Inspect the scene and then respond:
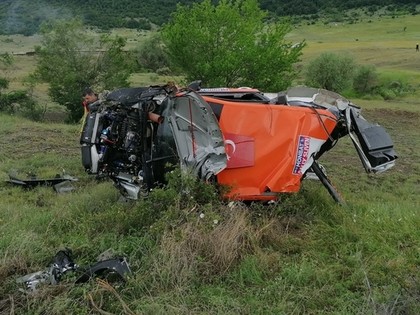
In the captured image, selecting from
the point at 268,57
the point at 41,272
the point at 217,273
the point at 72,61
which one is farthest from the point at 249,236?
the point at 72,61

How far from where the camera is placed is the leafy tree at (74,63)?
21422mm

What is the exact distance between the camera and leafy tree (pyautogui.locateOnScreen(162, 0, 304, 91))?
65.1ft

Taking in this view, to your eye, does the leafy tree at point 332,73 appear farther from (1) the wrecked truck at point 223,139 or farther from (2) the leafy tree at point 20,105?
(1) the wrecked truck at point 223,139

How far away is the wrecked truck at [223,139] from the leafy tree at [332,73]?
27233mm

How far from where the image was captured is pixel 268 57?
20.2m

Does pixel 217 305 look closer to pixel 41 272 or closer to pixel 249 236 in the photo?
pixel 249 236

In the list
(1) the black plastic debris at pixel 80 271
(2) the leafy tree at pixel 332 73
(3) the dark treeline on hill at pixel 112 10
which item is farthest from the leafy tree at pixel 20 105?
(3) the dark treeline on hill at pixel 112 10

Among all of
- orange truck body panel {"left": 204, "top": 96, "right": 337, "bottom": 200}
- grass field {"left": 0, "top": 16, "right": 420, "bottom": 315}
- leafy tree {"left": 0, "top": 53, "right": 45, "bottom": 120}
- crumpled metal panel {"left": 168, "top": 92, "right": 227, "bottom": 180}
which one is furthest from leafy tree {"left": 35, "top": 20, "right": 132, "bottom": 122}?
orange truck body panel {"left": 204, "top": 96, "right": 337, "bottom": 200}

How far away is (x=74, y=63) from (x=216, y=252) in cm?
1885

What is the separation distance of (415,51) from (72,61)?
1532 inches

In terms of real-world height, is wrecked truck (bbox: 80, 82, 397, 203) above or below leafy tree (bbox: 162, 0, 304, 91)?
above

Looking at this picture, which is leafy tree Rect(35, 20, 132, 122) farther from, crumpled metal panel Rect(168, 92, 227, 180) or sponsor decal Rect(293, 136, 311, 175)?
sponsor decal Rect(293, 136, 311, 175)

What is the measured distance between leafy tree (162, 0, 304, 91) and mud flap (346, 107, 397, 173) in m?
13.5

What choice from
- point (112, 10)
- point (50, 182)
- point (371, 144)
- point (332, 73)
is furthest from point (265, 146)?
point (112, 10)
